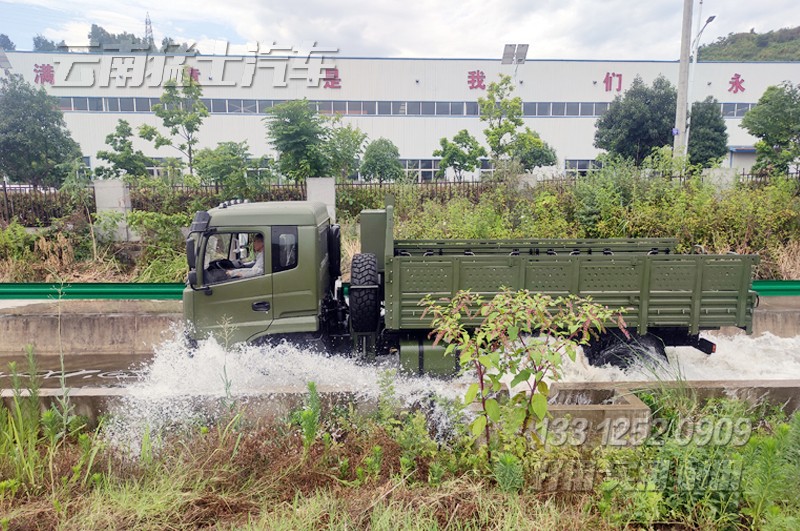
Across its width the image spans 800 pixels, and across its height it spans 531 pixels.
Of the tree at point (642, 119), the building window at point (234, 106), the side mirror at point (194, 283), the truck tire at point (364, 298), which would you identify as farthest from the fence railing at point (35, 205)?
the tree at point (642, 119)

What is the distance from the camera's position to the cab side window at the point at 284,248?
5.45m

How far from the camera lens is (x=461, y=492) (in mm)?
2789

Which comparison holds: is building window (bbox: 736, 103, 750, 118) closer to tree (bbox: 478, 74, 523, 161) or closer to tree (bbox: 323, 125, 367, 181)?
tree (bbox: 478, 74, 523, 161)

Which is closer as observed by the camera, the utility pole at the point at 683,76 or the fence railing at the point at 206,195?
the fence railing at the point at 206,195

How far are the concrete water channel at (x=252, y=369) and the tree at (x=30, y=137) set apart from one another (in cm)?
1216

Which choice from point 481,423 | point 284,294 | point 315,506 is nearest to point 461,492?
point 481,423

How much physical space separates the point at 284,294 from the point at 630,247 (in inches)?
189

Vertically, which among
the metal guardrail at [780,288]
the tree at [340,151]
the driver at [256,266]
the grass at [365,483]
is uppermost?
the tree at [340,151]

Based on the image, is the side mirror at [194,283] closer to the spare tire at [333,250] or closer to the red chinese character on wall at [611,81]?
the spare tire at [333,250]

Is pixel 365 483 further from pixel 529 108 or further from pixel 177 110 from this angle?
pixel 529 108

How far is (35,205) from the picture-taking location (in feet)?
40.1

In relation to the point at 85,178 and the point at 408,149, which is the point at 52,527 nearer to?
the point at 85,178

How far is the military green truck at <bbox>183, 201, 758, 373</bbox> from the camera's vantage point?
5.30 meters

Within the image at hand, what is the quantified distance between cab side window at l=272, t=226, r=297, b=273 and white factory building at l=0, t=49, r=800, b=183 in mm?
26050
